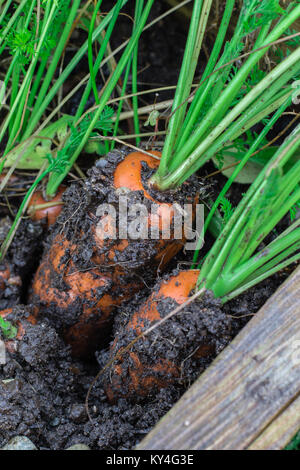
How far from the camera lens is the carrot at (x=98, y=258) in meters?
1.16

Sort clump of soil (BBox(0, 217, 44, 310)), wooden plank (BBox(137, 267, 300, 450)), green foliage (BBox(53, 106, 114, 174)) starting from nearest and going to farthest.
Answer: wooden plank (BBox(137, 267, 300, 450)) < green foliage (BBox(53, 106, 114, 174)) < clump of soil (BBox(0, 217, 44, 310))

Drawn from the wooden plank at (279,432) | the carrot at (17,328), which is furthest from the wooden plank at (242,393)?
the carrot at (17,328)

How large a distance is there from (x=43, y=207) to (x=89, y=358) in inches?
20.0

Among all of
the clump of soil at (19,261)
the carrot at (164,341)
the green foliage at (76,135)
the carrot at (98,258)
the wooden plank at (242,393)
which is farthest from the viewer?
the clump of soil at (19,261)

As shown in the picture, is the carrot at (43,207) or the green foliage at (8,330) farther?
→ the carrot at (43,207)

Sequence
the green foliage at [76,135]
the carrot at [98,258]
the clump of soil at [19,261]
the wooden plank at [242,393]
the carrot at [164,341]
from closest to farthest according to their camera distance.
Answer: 1. the wooden plank at [242,393]
2. the carrot at [164,341]
3. the carrot at [98,258]
4. the green foliage at [76,135]
5. the clump of soil at [19,261]

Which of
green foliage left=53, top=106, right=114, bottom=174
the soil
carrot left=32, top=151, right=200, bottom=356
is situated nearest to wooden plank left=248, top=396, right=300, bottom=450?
the soil

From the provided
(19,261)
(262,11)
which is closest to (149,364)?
(19,261)

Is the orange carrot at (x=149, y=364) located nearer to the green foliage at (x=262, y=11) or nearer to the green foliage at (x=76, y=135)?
the green foliage at (x=76, y=135)

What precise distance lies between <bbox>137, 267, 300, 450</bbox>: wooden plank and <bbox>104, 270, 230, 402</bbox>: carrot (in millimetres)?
A: 136

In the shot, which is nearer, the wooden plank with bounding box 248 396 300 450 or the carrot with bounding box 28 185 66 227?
the wooden plank with bounding box 248 396 300 450

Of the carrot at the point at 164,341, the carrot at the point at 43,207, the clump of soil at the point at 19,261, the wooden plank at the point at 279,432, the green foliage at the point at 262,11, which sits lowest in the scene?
the clump of soil at the point at 19,261

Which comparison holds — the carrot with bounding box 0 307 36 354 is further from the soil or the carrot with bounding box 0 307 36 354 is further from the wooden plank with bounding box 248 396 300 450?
the wooden plank with bounding box 248 396 300 450

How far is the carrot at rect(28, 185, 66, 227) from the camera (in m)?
1.48
